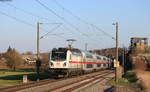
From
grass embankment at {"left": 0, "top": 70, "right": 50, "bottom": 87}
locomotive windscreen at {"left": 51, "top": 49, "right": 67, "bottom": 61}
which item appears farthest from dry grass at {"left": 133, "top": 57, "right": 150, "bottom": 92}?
locomotive windscreen at {"left": 51, "top": 49, "right": 67, "bottom": 61}

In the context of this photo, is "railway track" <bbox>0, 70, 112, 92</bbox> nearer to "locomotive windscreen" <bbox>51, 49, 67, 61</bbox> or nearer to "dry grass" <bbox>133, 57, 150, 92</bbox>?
"locomotive windscreen" <bbox>51, 49, 67, 61</bbox>

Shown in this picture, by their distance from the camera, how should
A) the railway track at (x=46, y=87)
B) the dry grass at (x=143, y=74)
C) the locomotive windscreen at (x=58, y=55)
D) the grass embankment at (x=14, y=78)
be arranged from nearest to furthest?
the dry grass at (x=143, y=74) < the railway track at (x=46, y=87) < the grass embankment at (x=14, y=78) < the locomotive windscreen at (x=58, y=55)

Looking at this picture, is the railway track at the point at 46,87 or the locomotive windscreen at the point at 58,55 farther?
the locomotive windscreen at the point at 58,55

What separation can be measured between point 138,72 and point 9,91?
12.4 metres

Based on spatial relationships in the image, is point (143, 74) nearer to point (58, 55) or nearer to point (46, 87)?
point (46, 87)

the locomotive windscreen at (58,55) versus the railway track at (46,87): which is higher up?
the locomotive windscreen at (58,55)

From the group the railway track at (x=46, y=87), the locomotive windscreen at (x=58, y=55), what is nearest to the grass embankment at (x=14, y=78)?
the railway track at (x=46, y=87)

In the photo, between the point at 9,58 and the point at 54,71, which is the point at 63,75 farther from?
the point at 9,58

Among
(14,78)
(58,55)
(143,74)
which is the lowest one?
(14,78)

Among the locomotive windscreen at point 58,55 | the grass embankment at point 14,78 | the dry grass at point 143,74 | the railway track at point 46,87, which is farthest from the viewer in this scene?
the locomotive windscreen at point 58,55

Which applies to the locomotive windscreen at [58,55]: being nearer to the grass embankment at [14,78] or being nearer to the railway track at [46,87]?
the grass embankment at [14,78]

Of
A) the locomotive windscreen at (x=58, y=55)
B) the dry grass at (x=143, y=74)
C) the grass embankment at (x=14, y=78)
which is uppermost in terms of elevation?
the locomotive windscreen at (x=58, y=55)

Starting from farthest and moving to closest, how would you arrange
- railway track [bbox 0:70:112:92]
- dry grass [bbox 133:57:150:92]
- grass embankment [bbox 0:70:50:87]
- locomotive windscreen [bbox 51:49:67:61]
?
locomotive windscreen [bbox 51:49:67:61]
grass embankment [bbox 0:70:50:87]
railway track [bbox 0:70:112:92]
dry grass [bbox 133:57:150:92]

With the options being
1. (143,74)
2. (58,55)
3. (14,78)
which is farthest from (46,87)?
(143,74)
